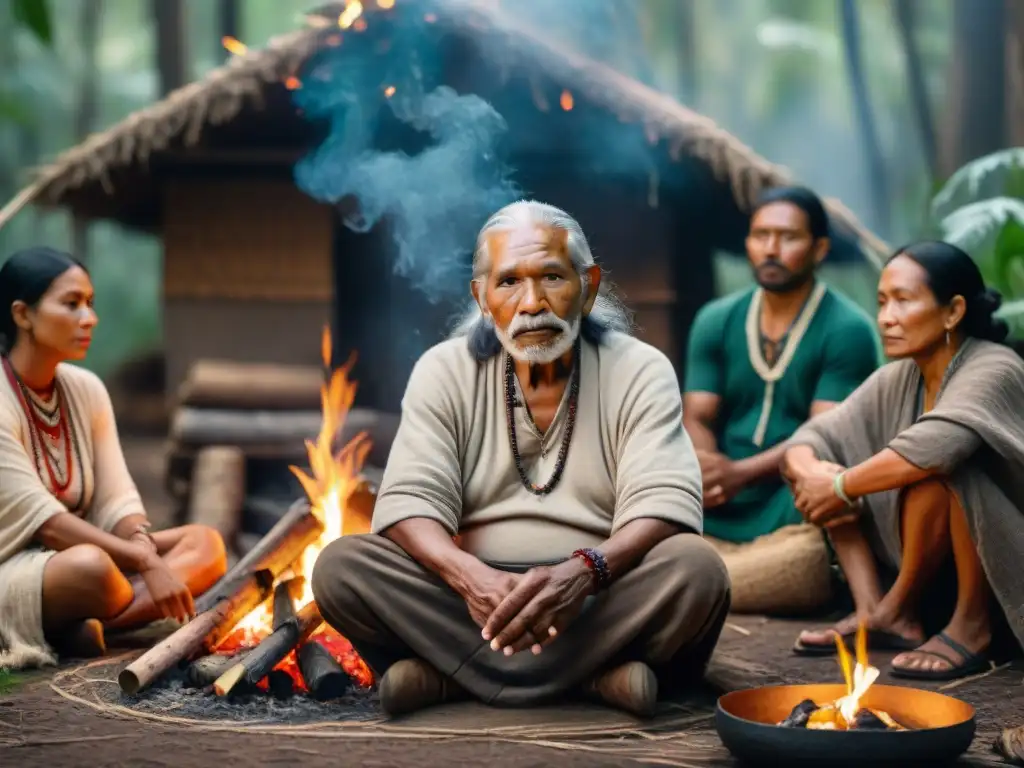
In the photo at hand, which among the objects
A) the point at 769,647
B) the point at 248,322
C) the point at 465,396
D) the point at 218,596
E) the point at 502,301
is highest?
the point at 248,322

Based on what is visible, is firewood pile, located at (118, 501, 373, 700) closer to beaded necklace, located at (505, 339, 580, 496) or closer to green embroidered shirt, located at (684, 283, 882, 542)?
beaded necklace, located at (505, 339, 580, 496)

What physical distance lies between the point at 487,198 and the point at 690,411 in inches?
85.2

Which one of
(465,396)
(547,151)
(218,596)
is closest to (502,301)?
(465,396)

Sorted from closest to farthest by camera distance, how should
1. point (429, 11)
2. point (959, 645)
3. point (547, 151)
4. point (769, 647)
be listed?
1. point (959, 645)
2. point (769, 647)
3. point (429, 11)
4. point (547, 151)

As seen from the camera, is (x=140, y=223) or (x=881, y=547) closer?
(x=881, y=547)

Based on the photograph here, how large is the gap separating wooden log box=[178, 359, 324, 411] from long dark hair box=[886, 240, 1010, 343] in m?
4.39

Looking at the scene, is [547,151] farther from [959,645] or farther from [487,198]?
[959,645]

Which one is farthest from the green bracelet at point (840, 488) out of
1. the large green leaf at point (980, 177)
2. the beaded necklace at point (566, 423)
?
the large green leaf at point (980, 177)

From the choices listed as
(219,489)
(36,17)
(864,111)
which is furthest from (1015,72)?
(36,17)

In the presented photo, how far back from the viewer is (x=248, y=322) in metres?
8.77

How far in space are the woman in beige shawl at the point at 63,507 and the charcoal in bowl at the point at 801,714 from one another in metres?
2.72

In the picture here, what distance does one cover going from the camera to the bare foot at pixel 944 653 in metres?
4.87

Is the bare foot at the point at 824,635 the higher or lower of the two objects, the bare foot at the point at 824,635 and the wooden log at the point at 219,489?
the lower

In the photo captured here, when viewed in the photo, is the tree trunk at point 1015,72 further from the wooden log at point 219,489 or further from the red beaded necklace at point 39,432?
the red beaded necklace at point 39,432
